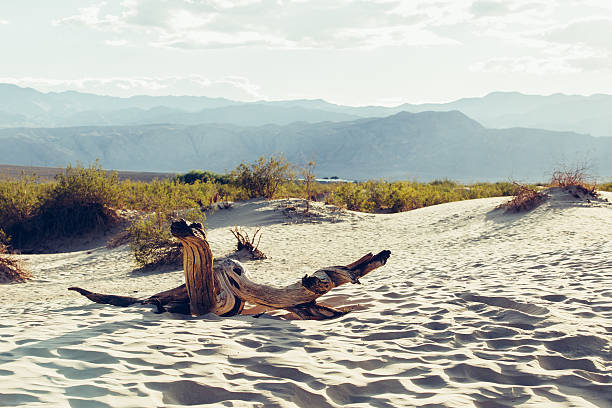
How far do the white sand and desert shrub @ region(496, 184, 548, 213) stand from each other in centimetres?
576

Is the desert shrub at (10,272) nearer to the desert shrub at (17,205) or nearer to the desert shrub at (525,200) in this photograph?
the desert shrub at (17,205)

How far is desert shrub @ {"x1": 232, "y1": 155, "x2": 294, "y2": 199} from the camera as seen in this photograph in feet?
64.2

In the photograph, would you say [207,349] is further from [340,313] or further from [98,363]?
[340,313]

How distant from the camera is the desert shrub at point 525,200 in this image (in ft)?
45.6

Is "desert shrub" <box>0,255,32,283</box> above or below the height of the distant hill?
below

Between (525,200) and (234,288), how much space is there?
36.1ft

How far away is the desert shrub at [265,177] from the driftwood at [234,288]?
13.9 meters

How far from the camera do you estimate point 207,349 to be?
4051 millimetres

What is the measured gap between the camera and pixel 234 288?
551cm

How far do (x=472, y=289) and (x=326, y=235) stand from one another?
27.0 feet

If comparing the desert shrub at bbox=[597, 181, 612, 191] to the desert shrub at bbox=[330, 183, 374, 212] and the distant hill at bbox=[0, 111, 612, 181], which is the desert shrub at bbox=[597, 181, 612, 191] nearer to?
the desert shrub at bbox=[330, 183, 374, 212]

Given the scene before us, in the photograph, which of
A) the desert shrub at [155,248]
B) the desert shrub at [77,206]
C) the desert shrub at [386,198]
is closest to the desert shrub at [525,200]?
the desert shrub at [386,198]

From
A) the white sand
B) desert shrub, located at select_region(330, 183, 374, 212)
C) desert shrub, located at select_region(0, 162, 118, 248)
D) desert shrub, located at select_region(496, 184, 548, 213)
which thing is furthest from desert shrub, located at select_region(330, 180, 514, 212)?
the white sand

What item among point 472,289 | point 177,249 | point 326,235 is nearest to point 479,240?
point 326,235
